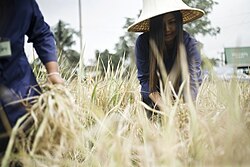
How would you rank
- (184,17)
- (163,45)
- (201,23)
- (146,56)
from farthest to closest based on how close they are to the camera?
(201,23) → (184,17) → (146,56) → (163,45)

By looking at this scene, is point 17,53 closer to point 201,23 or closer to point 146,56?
point 146,56

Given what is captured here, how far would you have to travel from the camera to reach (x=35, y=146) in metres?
0.78

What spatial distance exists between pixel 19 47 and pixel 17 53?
0.02 m

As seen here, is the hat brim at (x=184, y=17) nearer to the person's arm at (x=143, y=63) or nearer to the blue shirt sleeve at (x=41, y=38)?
the person's arm at (x=143, y=63)

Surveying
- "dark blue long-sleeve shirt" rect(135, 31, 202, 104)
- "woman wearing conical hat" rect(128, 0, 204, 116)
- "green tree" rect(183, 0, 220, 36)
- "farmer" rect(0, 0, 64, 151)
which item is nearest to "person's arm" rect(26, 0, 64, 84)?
"farmer" rect(0, 0, 64, 151)

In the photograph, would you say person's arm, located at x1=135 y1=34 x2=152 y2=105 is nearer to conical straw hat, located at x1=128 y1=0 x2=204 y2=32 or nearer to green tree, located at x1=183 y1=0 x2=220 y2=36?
conical straw hat, located at x1=128 y1=0 x2=204 y2=32

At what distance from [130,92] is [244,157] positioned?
137 centimetres

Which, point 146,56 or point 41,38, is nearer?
point 41,38

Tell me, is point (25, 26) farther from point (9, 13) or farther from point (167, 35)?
point (167, 35)

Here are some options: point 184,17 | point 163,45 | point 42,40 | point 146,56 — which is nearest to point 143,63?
point 146,56

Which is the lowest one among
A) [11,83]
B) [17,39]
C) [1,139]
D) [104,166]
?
[104,166]

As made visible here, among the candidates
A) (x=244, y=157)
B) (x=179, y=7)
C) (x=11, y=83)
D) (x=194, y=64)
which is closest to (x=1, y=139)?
(x=11, y=83)

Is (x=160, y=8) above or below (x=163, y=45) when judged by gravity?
above

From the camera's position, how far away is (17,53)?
1159 mm
